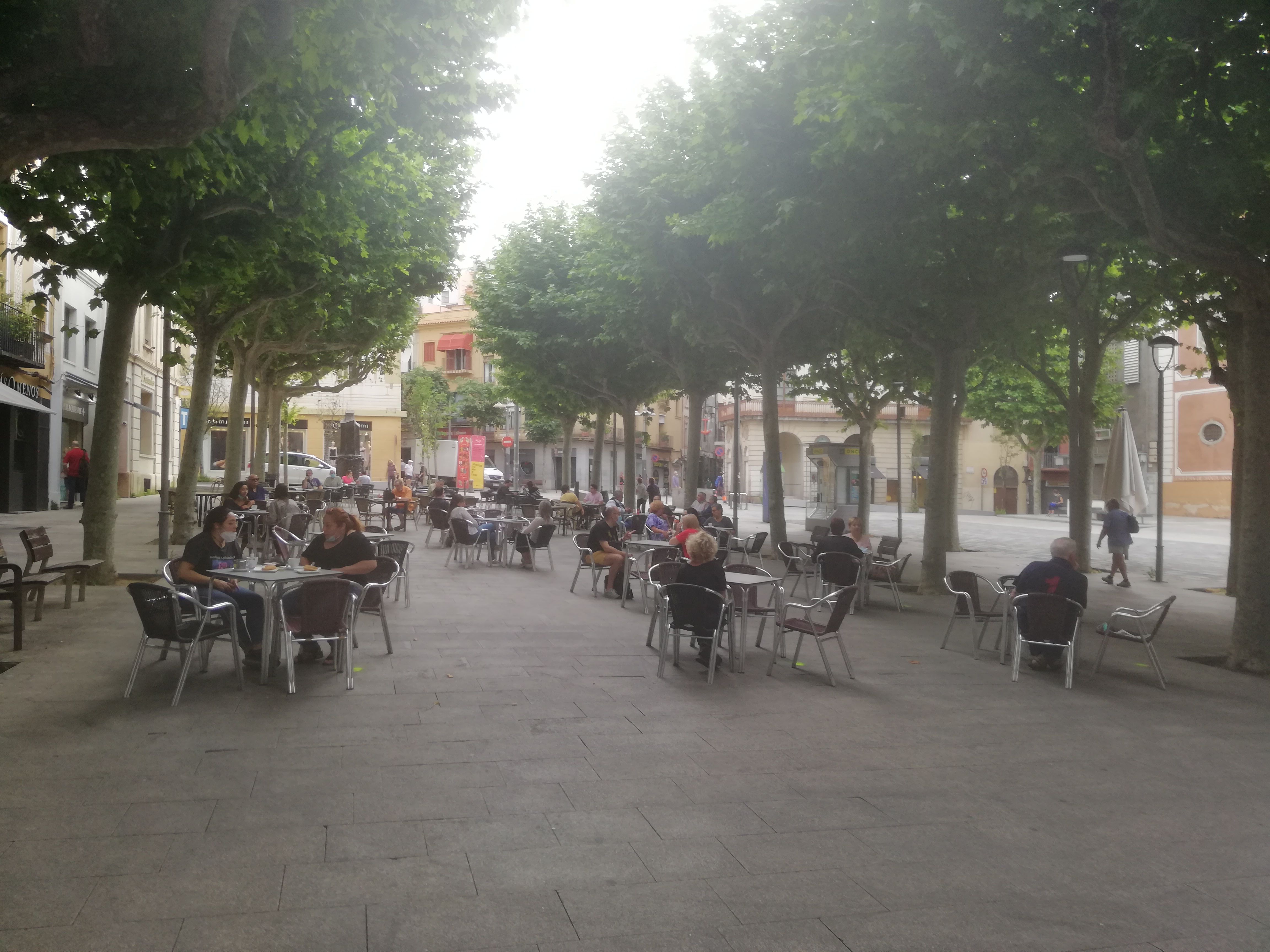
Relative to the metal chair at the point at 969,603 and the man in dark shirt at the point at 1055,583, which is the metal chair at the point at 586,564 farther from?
the man in dark shirt at the point at 1055,583

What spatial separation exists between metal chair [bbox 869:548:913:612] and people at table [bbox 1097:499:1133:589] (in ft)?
16.9

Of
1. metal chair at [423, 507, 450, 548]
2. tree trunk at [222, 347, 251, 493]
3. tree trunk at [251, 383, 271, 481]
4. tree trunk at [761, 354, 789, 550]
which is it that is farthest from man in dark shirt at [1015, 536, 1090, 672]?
tree trunk at [251, 383, 271, 481]

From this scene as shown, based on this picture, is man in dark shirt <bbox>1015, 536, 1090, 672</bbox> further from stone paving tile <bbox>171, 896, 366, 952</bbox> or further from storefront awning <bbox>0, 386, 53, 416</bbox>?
storefront awning <bbox>0, 386, 53, 416</bbox>

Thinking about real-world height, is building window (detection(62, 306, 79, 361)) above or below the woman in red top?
above

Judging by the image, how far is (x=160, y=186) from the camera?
425 inches

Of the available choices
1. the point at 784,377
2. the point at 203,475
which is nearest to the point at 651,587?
the point at 784,377

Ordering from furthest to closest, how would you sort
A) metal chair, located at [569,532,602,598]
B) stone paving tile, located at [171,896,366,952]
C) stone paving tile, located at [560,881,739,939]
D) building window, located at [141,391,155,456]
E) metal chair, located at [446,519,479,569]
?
1. building window, located at [141,391,155,456]
2. metal chair, located at [446,519,479,569]
3. metal chair, located at [569,532,602,598]
4. stone paving tile, located at [560,881,739,939]
5. stone paving tile, located at [171,896,366,952]

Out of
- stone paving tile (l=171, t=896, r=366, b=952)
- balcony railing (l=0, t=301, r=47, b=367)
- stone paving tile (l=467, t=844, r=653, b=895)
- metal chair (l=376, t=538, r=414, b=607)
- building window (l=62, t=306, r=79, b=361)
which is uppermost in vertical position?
building window (l=62, t=306, r=79, b=361)

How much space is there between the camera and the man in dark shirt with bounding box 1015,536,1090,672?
30.8 feet

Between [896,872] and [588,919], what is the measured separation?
1.38 m

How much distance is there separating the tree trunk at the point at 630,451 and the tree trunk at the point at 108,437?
721 inches

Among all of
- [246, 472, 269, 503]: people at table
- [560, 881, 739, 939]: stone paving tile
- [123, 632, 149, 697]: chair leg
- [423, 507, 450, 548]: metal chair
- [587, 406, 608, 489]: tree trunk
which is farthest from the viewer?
[587, 406, 608, 489]: tree trunk

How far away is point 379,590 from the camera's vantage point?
31.9ft

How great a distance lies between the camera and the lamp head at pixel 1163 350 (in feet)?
54.5
